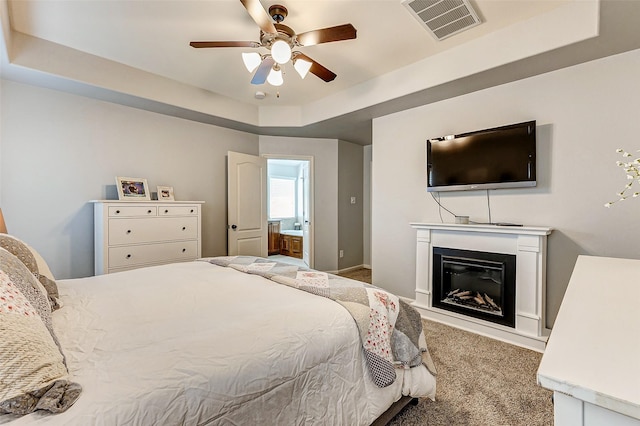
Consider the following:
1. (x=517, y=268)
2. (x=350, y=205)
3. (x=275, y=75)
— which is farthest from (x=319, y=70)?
(x=350, y=205)

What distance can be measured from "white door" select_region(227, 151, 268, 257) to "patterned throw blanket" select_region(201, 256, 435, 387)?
2654mm

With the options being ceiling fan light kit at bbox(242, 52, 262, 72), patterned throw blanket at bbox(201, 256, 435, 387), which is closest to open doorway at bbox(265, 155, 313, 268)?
ceiling fan light kit at bbox(242, 52, 262, 72)

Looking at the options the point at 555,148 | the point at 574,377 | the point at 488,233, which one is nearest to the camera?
the point at 574,377

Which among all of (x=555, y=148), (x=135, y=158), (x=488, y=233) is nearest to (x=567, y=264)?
(x=488, y=233)

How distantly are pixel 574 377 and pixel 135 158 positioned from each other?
13.4ft

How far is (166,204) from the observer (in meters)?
3.34

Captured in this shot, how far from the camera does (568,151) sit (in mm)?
2516

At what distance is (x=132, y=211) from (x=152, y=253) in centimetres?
49

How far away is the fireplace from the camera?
266 cm

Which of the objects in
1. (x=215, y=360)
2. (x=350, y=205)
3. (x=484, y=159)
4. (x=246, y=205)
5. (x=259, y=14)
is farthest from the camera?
(x=350, y=205)

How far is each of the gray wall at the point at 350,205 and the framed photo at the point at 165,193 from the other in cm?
265

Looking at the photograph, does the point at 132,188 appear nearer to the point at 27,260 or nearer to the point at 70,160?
the point at 70,160

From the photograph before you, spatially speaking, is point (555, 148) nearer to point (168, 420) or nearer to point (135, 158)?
point (168, 420)

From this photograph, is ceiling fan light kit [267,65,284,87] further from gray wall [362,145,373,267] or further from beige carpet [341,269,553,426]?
gray wall [362,145,373,267]
